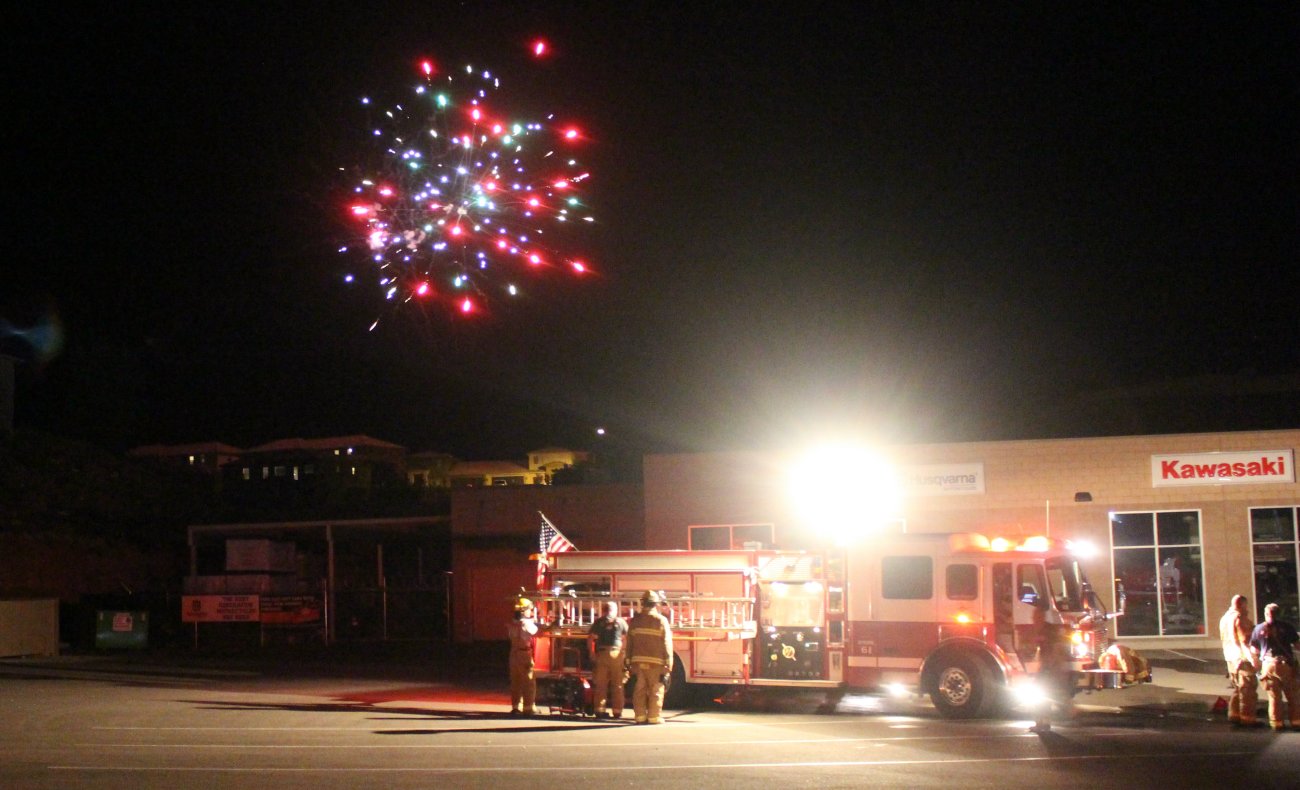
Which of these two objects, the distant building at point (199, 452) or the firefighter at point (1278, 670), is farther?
the distant building at point (199, 452)

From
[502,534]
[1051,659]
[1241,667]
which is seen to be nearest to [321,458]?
[502,534]

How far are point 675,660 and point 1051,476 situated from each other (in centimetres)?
1223

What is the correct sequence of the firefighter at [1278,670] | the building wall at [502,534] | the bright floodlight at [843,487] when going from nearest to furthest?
the firefighter at [1278,670] < the bright floodlight at [843,487] < the building wall at [502,534]

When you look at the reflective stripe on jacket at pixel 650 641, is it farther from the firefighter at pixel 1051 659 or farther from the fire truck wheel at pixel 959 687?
the firefighter at pixel 1051 659

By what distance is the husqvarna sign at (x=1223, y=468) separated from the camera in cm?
2561

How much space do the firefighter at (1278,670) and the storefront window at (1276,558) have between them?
11.7 meters

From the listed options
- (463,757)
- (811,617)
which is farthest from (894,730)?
(463,757)

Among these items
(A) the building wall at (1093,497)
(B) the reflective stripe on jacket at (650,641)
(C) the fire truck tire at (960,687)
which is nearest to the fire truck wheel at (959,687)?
(C) the fire truck tire at (960,687)

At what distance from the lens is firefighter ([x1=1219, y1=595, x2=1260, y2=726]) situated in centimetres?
1509

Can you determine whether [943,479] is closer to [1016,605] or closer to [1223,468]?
[1223,468]

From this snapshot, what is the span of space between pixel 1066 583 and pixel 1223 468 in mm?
11138

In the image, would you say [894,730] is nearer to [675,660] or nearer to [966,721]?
[966,721]

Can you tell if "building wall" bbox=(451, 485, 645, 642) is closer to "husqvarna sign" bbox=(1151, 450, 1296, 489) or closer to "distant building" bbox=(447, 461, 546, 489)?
"husqvarna sign" bbox=(1151, 450, 1296, 489)

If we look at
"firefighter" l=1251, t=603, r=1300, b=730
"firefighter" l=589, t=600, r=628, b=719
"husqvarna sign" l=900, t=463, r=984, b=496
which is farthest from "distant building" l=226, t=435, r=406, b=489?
"firefighter" l=1251, t=603, r=1300, b=730
